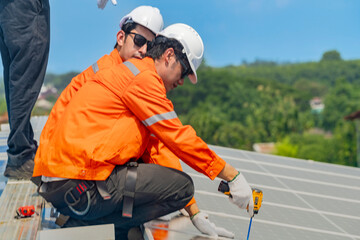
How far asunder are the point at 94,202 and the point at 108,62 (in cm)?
123

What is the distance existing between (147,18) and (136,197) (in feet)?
5.61

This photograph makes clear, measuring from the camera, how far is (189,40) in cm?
317

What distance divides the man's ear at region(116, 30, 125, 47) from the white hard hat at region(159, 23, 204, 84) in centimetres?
76

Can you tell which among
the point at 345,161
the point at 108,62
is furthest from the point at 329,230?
the point at 345,161

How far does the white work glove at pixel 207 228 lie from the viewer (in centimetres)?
324

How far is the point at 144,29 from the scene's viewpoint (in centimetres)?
395

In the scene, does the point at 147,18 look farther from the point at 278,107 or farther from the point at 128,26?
the point at 278,107

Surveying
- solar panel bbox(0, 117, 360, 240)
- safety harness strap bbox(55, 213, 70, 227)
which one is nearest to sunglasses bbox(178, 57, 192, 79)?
solar panel bbox(0, 117, 360, 240)

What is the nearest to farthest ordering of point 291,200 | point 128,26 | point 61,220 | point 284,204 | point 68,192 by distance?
1. point 68,192
2. point 61,220
3. point 128,26
4. point 284,204
5. point 291,200

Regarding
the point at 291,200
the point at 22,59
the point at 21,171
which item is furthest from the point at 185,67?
the point at 291,200

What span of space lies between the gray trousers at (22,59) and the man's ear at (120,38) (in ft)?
1.92

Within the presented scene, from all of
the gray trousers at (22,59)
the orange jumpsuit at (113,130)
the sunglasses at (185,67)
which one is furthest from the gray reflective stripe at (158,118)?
the gray trousers at (22,59)

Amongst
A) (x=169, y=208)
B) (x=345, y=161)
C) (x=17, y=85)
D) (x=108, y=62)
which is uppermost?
(x=345, y=161)

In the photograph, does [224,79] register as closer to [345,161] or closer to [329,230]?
[345,161]
